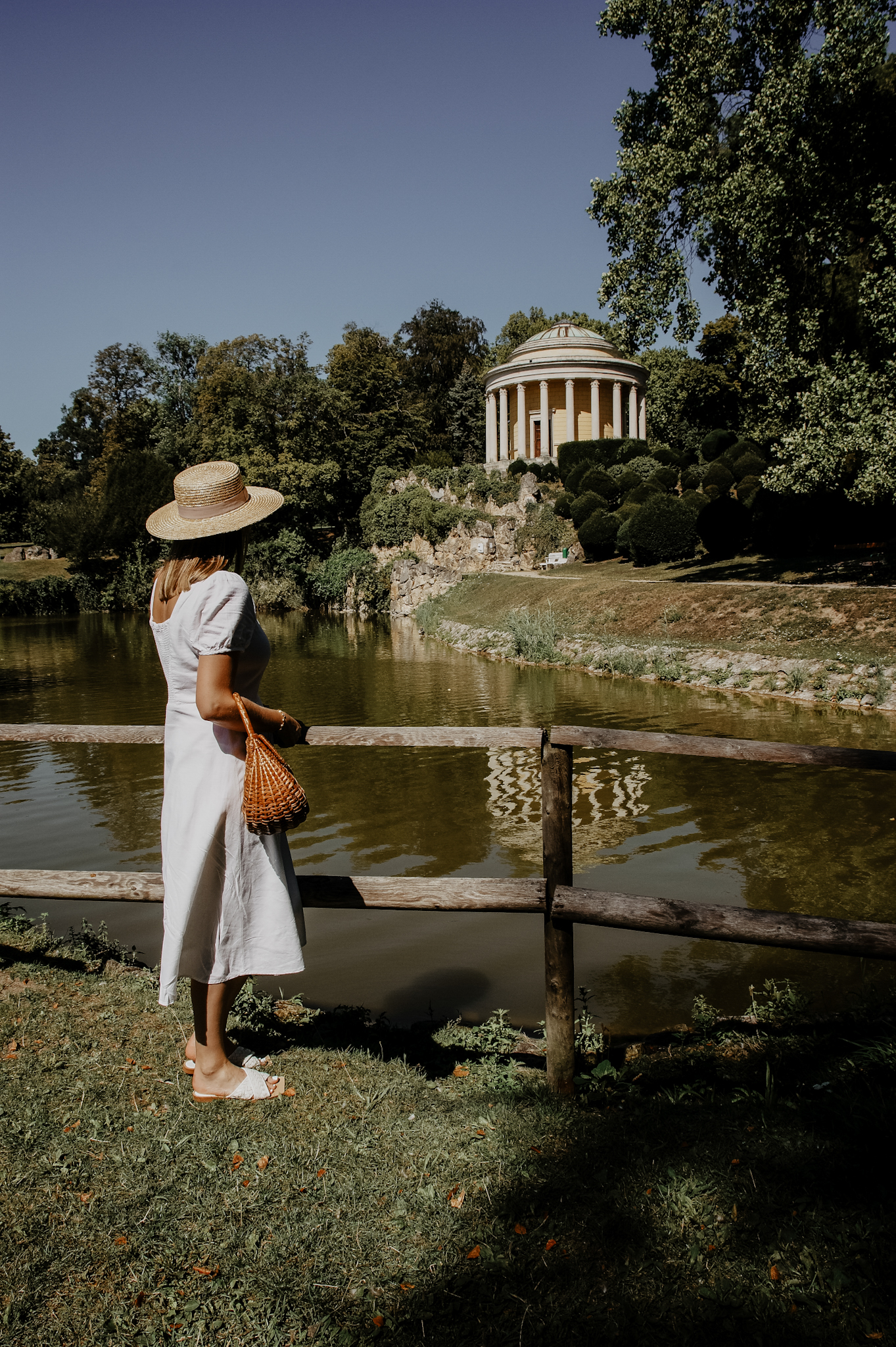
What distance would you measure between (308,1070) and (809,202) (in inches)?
772

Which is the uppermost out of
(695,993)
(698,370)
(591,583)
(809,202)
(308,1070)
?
(698,370)

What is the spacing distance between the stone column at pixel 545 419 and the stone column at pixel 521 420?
1318 millimetres

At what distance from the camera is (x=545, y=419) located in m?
61.1

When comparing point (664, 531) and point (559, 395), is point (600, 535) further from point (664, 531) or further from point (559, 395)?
point (559, 395)

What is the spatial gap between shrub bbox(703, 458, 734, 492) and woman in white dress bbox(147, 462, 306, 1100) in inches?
1345

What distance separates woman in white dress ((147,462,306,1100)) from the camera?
3148 mm

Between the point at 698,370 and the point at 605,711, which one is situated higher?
the point at 698,370

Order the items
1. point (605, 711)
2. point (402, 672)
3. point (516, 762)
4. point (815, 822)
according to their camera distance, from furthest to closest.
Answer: point (402, 672)
point (605, 711)
point (516, 762)
point (815, 822)

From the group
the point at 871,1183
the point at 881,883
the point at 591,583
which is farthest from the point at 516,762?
the point at 591,583

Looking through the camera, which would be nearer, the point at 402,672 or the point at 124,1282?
the point at 124,1282

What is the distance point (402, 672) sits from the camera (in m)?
22.6

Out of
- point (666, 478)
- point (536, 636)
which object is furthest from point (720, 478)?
point (536, 636)

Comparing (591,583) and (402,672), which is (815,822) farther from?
(591,583)

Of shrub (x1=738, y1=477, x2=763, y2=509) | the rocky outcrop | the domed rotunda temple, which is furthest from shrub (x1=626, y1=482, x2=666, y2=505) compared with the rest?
the domed rotunda temple
